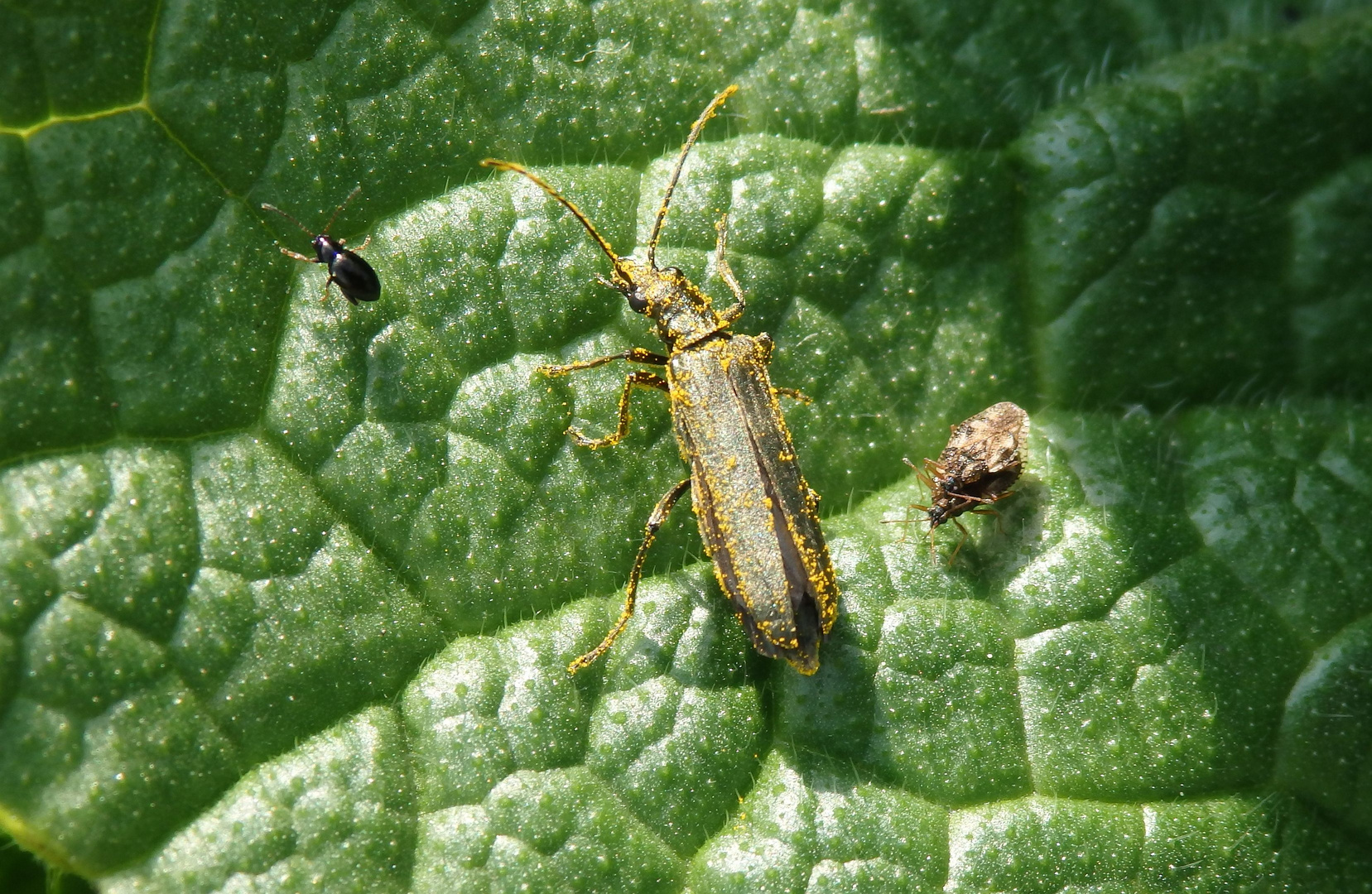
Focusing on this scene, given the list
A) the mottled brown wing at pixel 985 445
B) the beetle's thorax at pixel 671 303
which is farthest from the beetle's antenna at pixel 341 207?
the mottled brown wing at pixel 985 445

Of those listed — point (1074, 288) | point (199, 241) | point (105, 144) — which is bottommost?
point (1074, 288)

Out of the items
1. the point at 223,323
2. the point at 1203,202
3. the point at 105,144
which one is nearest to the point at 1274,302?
the point at 1203,202

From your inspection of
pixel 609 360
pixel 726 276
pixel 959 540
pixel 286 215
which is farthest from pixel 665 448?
pixel 286 215

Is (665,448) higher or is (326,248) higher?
(326,248)

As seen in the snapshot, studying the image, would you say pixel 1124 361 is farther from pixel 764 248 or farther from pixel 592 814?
pixel 592 814

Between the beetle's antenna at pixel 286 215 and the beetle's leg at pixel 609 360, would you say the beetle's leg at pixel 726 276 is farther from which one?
the beetle's antenna at pixel 286 215

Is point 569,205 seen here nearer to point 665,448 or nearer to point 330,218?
point 330,218
